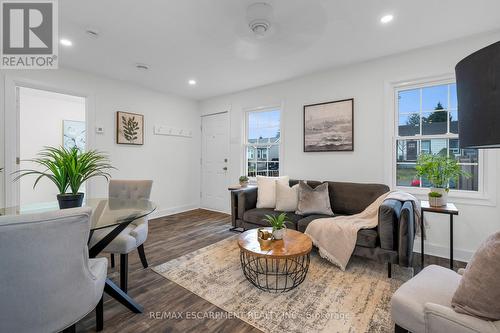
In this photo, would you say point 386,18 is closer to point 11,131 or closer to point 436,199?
point 436,199

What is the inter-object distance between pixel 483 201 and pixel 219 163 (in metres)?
4.12

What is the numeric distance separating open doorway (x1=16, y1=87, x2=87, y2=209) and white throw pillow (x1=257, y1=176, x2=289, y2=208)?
3.26 metres

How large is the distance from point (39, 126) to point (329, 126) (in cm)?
526

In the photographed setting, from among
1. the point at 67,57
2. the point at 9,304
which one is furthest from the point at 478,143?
the point at 67,57

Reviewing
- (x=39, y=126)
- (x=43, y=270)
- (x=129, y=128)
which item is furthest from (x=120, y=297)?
(x=39, y=126)

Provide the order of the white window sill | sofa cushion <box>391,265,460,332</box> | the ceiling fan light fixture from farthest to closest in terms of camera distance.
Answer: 1. the white window sill
2. the ceiling fan light fixture
3. sofa cushion <box>391,265,460,332</box>

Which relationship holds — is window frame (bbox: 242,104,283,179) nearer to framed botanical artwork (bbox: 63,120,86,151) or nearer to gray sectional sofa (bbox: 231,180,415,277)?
gray sectional sofa (bbox: 231,180,415,277)

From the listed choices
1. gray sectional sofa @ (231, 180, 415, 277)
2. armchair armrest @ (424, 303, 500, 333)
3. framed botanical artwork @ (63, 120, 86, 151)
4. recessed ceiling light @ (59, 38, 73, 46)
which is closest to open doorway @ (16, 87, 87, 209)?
framed botanical artwork @ (63, 120, 86, 151)

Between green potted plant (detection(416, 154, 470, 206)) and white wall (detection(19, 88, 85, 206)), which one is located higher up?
white wall (detection(19, 88, 85, 206))

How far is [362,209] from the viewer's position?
9.82 ft

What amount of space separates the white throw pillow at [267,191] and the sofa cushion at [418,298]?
2181mm

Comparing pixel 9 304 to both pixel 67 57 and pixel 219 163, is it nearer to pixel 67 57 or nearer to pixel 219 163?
pixel 67 57

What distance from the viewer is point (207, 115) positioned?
530cm

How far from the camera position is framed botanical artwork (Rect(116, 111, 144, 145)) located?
4070mm
